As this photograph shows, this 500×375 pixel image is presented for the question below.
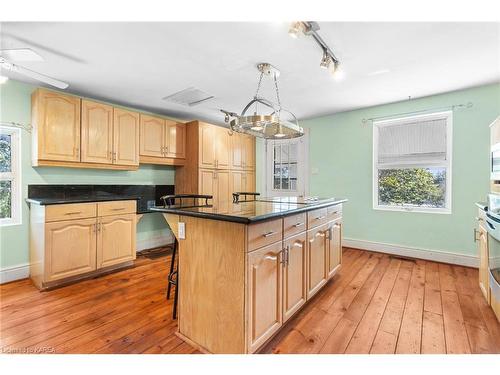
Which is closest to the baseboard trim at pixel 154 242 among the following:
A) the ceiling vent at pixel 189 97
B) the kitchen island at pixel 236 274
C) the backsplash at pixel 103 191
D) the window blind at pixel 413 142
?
the backsplash at pixel 103 191

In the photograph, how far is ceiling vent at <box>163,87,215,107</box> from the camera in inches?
125

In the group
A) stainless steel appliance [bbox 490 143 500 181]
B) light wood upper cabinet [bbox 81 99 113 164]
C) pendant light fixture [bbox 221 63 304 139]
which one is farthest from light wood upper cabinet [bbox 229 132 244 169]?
stainless steel appliance [bbox 490 143 500 181]

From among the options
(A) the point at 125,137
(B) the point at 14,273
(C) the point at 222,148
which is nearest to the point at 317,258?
(C) the point at 222,148

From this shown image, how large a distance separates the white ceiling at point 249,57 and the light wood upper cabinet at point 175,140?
2.16 feet

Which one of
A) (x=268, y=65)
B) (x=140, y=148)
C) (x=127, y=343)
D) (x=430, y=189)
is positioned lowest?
(x=127, y=343)

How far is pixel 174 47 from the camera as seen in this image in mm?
2117

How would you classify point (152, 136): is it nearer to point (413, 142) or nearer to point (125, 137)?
point (125, 137)

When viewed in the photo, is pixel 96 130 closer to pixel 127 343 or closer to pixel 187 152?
pixel 187 152

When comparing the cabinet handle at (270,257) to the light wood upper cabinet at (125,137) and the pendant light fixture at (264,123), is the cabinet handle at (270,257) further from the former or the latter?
the light wood upper cabinet at (125,137)

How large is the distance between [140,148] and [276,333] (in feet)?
9.85

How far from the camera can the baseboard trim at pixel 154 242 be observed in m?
3.94
